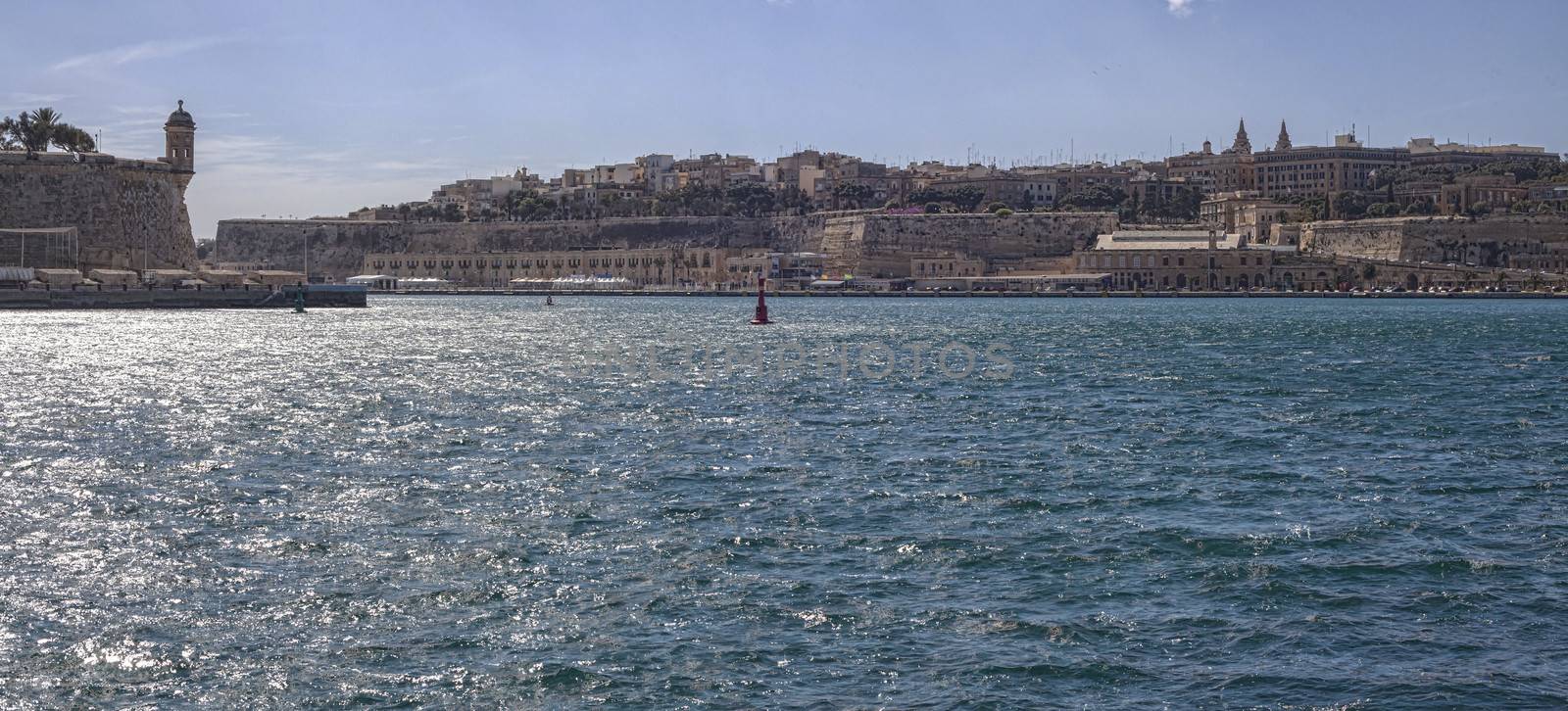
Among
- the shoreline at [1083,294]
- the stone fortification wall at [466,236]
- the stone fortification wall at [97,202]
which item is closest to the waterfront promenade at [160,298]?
the stone fortification wall at [97,202]

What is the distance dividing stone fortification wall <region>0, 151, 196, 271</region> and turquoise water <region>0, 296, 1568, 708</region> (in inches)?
2055

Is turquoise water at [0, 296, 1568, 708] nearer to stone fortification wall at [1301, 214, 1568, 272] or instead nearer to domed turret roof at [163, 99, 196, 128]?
domed turret roof at [163, 99, 196, 128]

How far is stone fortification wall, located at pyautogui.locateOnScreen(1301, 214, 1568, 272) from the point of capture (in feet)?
424

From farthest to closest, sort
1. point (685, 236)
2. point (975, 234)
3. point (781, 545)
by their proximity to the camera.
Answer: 1. point (685, 236)
2. point (975, 234)
3. point (781, 545)

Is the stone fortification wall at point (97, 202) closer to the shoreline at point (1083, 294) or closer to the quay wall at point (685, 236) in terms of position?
the shoreline at point (1083, 294)

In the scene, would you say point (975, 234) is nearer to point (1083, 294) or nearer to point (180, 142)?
point (1083, 294)

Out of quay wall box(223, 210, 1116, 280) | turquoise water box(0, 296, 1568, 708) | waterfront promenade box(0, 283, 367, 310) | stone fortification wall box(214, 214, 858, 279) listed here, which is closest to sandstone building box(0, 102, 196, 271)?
waterfront promenade box(0, 283, 367, 310)

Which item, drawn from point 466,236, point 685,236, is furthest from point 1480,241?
point 466,236

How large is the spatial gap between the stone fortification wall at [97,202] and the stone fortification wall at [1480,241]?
3768 inches

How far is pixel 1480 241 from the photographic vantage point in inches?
5128

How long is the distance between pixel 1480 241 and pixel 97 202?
10471 cm

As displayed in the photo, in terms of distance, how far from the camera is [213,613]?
12.3m

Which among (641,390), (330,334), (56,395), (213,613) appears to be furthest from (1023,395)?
(330,334)

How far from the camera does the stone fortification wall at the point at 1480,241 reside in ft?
424
